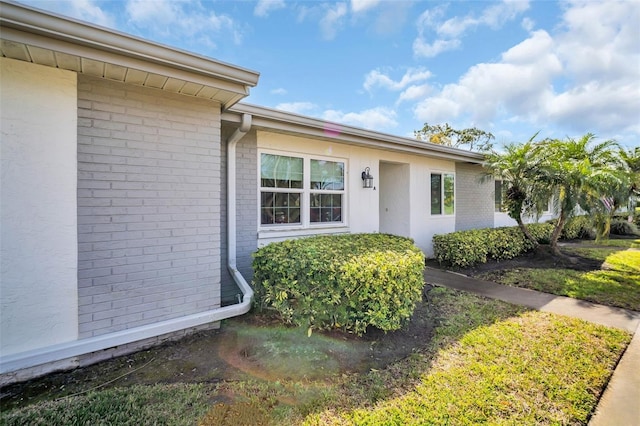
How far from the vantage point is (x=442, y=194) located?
902cm

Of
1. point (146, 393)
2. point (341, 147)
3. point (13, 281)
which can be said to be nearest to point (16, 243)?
point (13, 281)


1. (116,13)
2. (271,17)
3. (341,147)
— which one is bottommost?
(341,147)

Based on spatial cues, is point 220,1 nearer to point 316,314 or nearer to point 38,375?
point 316,314

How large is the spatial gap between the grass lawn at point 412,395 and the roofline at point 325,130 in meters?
3.70

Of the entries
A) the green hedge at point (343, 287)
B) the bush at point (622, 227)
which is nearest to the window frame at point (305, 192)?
the green hedge at point (343, 287)

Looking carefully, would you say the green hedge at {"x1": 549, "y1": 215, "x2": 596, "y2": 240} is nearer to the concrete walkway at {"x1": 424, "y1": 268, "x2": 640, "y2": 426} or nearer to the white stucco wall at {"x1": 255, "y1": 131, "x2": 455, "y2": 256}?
the white stucco wall at {"x1": 255, "y1": 131, "x2": 455, "y2": 256}

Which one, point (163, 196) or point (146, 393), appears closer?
point (146, 393)

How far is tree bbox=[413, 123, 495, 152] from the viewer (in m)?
29.8

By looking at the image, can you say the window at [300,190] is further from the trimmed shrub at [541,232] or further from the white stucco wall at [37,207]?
the trimmed shrub at [541,232]

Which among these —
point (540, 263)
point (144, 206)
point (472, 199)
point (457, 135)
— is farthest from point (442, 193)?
point (457, 135)

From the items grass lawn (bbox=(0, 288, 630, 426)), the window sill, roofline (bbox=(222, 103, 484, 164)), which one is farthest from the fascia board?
grass lawn (bbox=(0, 288, 630, 426))

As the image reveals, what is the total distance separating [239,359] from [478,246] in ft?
22.4

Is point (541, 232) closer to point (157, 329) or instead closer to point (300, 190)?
point (300, 190)

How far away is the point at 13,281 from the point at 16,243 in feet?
1.22
